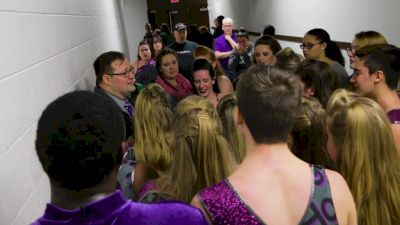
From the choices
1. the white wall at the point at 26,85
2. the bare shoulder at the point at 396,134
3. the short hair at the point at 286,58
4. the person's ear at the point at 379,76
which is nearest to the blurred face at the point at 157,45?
the short hair at the point at 286,58

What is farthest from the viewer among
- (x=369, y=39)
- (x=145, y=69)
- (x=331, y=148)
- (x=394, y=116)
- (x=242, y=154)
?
(x=145, y=69)

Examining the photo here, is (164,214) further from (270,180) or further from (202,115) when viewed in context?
(202,115)

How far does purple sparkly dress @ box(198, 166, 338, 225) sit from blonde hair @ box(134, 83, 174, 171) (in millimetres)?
683

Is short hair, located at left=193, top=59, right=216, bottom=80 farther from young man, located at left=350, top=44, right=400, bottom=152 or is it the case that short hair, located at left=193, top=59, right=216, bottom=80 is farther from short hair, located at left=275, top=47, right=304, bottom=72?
young man, located at left=350, top=44, right=400, bottom=152

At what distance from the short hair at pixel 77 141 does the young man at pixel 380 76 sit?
1850mm

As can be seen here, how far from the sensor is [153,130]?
190cm

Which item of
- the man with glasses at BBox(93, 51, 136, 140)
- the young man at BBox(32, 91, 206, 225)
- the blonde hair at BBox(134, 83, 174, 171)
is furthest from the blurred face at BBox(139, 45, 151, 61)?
the young man at BBox(32, 91, 206, 225)

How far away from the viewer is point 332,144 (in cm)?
167

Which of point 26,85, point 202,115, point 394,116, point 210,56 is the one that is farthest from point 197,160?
point 210,56

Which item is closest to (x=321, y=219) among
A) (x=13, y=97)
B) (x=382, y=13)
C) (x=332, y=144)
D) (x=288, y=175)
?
(x=288, y=175)

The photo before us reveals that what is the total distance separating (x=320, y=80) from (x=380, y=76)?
370mm

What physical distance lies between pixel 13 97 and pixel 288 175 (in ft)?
3.53

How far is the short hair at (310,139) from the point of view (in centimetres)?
181

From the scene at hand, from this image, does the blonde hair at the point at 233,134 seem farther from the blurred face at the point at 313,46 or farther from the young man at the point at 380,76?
the blurred face at the point at 313,46
